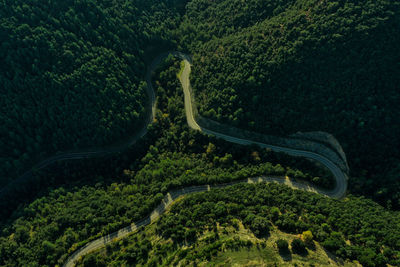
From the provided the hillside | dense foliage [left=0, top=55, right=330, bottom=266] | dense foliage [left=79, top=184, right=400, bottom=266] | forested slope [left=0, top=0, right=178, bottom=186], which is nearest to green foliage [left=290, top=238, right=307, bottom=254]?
dense foliage [left=79, top=184, right=400, bottom=266]

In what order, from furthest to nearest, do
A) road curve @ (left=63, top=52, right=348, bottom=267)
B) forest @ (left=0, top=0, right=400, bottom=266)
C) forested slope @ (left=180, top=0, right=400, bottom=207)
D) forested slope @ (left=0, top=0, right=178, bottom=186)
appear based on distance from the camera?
1. forested slope @ (left=0, top=0, right=178, bottom=186)
2. forested slope @ (left=180, top=0, right=400, bottom=207)
3. forest @ (left=0, top=0, right=400, bottom=266)
4. road curve @ (left=63, top=52, right=348, bottom=267)

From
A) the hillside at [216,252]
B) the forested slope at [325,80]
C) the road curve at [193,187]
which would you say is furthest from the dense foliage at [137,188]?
the forested slope at [325,80]

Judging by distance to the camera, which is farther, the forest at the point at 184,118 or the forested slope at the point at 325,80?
the forested slope at the point at 325,80

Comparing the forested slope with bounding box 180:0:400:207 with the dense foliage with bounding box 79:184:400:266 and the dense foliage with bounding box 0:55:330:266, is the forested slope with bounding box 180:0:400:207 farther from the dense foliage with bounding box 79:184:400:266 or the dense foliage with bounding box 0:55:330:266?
the dense foliage with bounding box 79:184:400:266

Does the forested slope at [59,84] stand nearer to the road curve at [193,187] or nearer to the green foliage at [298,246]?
the road curve at [193,187]

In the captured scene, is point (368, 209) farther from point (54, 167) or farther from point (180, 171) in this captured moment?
point (54, 167)
